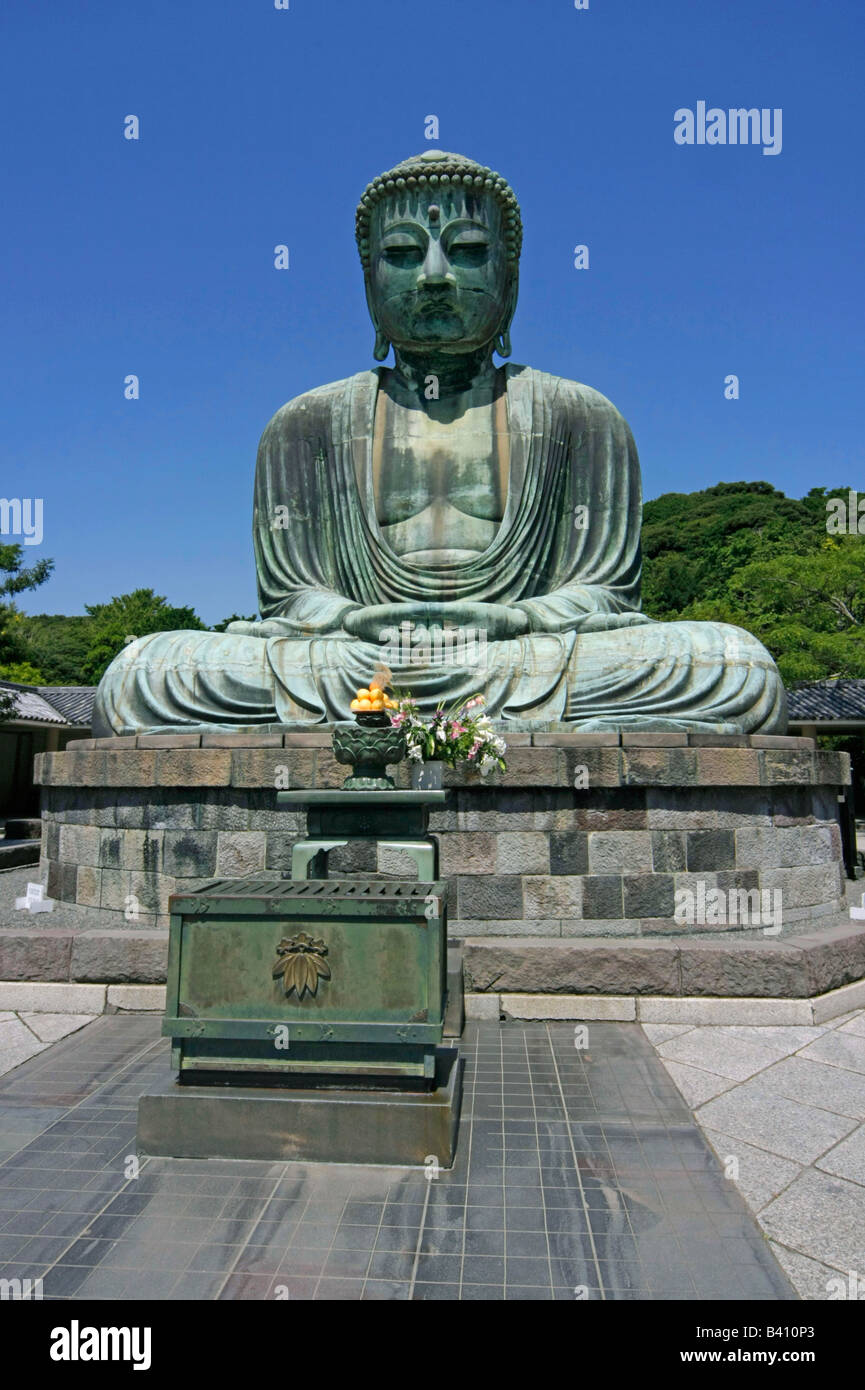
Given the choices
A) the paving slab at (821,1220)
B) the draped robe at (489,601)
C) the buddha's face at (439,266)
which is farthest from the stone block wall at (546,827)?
the buddha's face at (439,266)

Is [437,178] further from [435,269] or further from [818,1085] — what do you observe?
[818,1085]

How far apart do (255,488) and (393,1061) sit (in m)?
Result: 5.86

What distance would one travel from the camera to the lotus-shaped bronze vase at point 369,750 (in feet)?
13.2

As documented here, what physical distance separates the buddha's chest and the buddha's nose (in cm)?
A: 112

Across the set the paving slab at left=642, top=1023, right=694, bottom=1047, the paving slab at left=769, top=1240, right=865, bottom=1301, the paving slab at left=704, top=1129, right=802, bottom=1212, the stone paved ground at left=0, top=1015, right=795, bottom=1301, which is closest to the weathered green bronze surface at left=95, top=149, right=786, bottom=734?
the paving slab at left=642, top=1023, right=694, bottom=1047

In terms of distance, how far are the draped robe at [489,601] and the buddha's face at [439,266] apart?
552 millimetres

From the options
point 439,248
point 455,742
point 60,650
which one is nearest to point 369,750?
point 455,742

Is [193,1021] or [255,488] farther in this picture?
[255,488]

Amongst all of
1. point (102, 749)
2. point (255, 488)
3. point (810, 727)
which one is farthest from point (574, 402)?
point (810, 727)

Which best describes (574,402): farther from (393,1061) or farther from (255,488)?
(393,1061)

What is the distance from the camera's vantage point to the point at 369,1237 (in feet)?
7.89

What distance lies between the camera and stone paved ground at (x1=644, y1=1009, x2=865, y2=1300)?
241 cm

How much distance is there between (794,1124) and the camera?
3.19m

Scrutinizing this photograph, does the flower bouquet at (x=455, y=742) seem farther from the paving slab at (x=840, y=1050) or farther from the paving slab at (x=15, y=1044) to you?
the paving slab at (x=15, y=1044)
